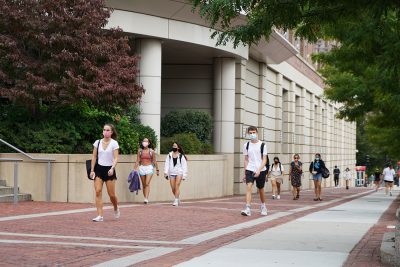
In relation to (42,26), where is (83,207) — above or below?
below

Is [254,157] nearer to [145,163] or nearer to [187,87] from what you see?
[145,163]

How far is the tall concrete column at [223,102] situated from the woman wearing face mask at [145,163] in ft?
27.4

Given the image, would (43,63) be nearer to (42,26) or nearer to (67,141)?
(42,26)

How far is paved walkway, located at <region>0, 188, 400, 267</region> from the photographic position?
27.0 feet

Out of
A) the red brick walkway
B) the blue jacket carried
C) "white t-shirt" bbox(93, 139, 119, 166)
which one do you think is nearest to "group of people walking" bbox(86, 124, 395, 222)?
"white t-shirt" bbox(93, 139, 119, 166)

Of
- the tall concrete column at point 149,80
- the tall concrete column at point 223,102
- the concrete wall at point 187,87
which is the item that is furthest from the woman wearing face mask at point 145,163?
the concrete wall at point 187,87

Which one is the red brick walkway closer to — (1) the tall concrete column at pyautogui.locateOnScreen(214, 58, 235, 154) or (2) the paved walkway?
(2) the paved walkway

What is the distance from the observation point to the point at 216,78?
1045 inches

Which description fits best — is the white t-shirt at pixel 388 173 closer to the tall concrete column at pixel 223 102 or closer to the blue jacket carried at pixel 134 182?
the tall concrete column at pixel 223 102

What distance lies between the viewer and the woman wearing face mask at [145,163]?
717 inches

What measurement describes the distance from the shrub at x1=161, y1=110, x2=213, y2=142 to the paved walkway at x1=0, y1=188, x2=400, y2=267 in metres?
8.93

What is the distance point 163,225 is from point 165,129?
1234 cm

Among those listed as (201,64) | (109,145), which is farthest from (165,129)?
(109,145)

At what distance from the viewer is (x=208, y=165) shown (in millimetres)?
23359
